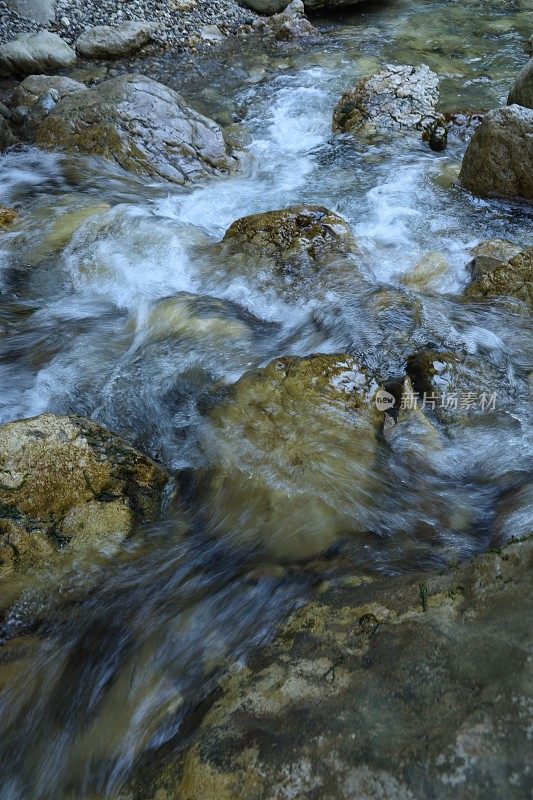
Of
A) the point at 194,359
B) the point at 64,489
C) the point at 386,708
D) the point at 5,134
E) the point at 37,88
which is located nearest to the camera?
the point at 386,708

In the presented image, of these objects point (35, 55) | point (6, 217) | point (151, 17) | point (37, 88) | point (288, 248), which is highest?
point (151, 17)

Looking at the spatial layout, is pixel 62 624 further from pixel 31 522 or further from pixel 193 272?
pixel 193 272

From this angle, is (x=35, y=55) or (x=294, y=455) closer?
(x=294, y=455)

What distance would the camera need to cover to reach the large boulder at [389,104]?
7.97m

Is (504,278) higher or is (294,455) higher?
(504,278)

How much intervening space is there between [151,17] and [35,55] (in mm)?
2587

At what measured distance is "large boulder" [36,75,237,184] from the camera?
725 cm

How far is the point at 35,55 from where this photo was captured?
10.3 meters

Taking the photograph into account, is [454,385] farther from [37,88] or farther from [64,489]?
[37,88]

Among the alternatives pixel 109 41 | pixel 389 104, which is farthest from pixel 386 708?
pixel 109 41

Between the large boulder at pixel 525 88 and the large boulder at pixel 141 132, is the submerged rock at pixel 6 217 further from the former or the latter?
the large boulder at pixel 525 88

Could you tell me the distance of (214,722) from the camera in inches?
72.2

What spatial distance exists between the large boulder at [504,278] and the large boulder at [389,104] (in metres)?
3.62

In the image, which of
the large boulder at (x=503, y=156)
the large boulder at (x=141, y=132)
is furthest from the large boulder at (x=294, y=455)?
the large boulder at (x=141, y=132)
